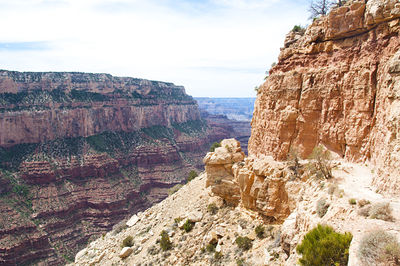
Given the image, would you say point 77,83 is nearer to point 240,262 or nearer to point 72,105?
point 72,105

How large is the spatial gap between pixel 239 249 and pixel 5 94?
90.8 metres

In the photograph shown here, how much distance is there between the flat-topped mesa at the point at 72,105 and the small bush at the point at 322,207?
304 feet

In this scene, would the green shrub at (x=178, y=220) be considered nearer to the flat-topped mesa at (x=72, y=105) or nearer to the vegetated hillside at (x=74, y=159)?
the vegetated hillside at (x=74, y=159)

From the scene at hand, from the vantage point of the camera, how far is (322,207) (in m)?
15.1

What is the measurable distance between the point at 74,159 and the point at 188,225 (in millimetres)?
72711

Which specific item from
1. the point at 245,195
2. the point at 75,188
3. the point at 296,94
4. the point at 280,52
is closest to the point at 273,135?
the point at 296,94

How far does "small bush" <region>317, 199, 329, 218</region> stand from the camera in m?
14.9

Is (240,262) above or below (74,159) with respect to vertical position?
above

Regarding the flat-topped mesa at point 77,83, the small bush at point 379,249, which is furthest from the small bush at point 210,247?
the flat-topped mesa at point 77,83

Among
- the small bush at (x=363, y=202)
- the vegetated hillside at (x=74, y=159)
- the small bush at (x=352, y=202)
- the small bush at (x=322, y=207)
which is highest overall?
the small bush at (x=363, y=202)

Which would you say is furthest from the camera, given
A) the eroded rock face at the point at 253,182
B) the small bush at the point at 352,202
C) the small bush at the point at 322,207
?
the eroded rock face at the point at 253,182

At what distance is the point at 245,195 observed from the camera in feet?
86.0

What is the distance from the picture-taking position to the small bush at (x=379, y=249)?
9859 mm

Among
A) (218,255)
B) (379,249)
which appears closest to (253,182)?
(218,255)
